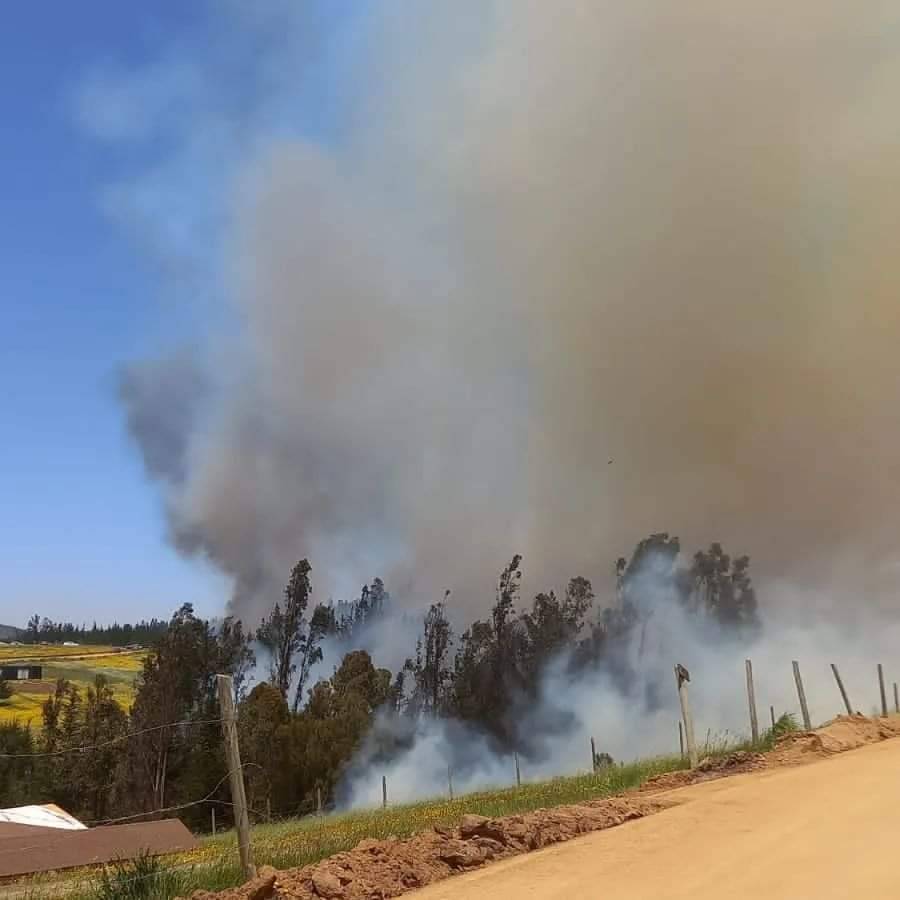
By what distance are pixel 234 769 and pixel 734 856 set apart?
16.8 ft

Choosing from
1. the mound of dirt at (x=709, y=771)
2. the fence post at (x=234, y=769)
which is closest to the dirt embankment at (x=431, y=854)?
the fence post at (x=234, y=769)

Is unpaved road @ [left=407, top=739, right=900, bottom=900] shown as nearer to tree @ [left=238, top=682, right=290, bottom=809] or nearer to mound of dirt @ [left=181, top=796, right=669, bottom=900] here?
mound of dirt @ [left=181, top=796, right=669, bottom=900]

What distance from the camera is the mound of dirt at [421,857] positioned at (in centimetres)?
902

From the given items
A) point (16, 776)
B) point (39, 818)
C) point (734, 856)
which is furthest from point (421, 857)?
point (16, 776)

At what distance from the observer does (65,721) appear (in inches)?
2648

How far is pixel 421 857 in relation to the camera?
10242 mm

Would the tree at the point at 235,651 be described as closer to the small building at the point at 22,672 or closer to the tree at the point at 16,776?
the tree at the point at 16,776

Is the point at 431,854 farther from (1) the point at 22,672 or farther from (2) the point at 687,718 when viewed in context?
(1) the point at 22,672

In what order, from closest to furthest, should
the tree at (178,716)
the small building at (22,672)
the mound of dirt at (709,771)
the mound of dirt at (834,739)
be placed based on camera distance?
the mound of dirt at (709,771) < the mound of dirt at (834,739) < the tree at (178,716) < the small building at (22,672)

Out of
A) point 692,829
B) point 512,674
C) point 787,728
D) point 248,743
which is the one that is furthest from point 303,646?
point 692,829

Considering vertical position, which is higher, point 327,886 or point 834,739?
point 834,739

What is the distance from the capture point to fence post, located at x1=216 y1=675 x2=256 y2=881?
9.31m

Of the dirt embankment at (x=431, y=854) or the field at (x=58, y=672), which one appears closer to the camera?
the dirt embankment at (x=431, y=854)

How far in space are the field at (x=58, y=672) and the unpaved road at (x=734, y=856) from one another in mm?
77442
